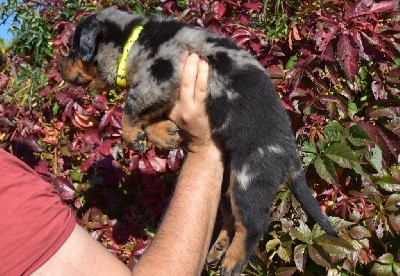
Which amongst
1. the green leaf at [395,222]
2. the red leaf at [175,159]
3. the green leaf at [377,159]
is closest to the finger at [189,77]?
the red leaf at [175,159]

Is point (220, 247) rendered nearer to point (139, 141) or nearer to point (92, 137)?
point (139, 141)

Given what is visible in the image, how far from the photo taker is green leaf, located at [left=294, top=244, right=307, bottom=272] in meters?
2.97

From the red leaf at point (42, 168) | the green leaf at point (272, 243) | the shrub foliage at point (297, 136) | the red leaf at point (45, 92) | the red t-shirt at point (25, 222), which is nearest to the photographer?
the red t-shirt at point (25, 222)

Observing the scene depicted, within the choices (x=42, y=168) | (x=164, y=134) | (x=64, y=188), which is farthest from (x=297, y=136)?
(x=42, y=168)

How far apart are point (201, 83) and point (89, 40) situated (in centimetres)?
78

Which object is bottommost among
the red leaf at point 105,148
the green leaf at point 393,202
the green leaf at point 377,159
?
the green leaf at point 393,202

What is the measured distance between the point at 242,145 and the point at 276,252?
703 millimetres

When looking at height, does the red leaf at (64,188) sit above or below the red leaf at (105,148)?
below

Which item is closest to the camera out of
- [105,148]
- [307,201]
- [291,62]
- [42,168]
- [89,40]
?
[307,201]

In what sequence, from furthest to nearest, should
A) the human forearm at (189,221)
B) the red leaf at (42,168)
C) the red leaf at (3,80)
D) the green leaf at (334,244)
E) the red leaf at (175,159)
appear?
1. the red leaf at (3,80)
2. the red leaf at (42,168)
3. the red leaf at (175,159)
4. the green leaf at (334,244)
5. the human forearm at (189,221)

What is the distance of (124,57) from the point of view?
3160 mm

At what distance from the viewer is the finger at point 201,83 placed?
2.69m

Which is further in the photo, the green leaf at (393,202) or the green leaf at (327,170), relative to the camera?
the green leaf at (393,202)

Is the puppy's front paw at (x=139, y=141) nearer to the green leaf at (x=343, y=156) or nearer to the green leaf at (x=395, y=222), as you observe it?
the green leaf at (x=343, y=156)
